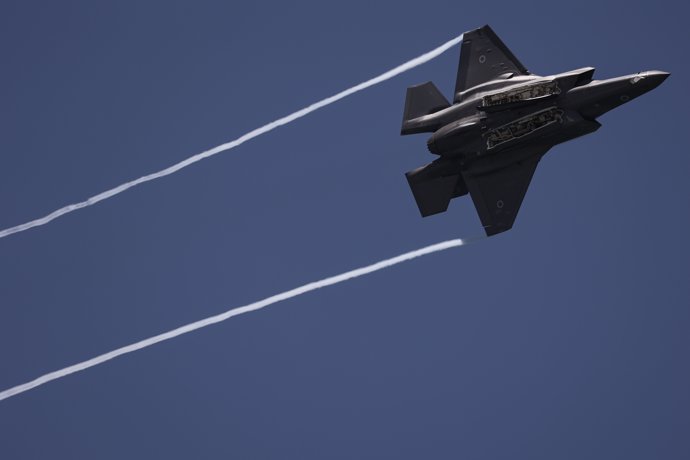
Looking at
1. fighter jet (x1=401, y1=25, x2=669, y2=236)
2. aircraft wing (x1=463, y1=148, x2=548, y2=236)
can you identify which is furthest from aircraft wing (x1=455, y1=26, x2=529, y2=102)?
aircraft wing (x1=463, y1=148, x2=548, y2=236)

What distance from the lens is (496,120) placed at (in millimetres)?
33344

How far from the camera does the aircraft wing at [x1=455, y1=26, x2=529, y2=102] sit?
34.8 m

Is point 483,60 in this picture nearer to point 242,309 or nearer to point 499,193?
point 499,193

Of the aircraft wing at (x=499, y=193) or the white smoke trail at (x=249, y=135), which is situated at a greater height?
the white smoke trail at (x=249, y=135)

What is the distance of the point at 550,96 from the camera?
32.8 m

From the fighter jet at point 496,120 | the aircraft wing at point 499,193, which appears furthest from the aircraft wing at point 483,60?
the aircraft wing at point 499,193

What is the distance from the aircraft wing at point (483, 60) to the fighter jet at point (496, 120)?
0.03 m

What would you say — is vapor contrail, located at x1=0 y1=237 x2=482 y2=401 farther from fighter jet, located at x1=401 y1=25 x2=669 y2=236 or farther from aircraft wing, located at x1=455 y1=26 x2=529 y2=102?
aircraft wing, located at x1=455 y1=26 x2=529 y2=102

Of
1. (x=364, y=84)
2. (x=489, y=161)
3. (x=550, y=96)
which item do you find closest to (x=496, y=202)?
(x=489, y=161)

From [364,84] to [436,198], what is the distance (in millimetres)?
4693

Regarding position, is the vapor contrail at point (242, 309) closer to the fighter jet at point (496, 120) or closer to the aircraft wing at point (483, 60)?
the fighter jet at point (496, 120)

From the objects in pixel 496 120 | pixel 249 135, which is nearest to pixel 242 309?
pixel 249 135

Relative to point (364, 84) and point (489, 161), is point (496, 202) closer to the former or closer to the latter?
point (489, 161)

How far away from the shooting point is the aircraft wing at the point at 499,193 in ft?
113
